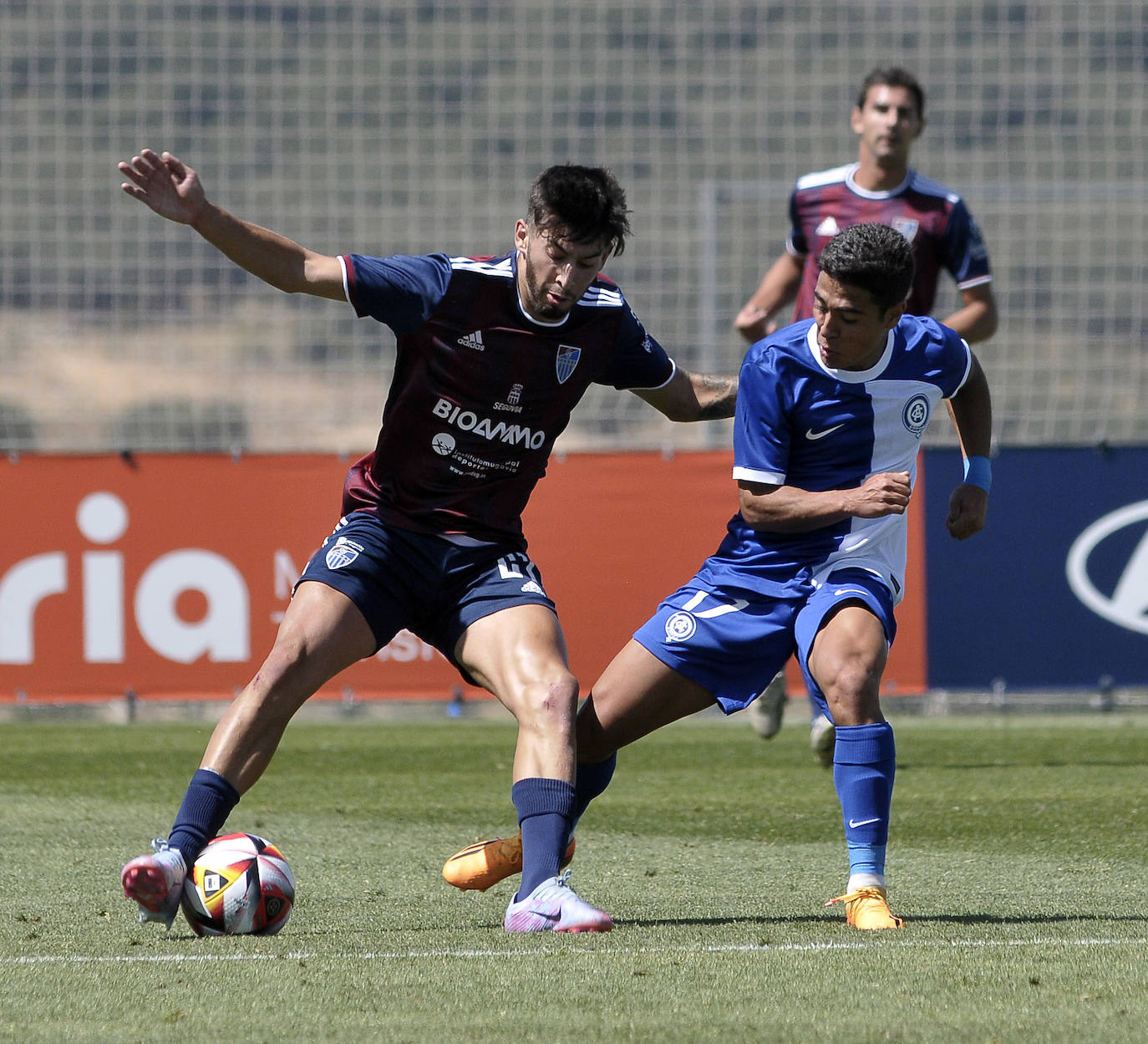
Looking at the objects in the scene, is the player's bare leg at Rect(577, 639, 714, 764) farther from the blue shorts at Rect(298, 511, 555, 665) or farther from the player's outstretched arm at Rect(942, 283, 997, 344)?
the player's outstretched arm at Rect(942, 283, 997, 344)

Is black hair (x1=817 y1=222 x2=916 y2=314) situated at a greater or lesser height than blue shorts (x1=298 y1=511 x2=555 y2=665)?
greater

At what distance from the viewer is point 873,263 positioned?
4602 mm

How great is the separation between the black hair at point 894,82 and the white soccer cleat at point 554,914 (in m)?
4.66

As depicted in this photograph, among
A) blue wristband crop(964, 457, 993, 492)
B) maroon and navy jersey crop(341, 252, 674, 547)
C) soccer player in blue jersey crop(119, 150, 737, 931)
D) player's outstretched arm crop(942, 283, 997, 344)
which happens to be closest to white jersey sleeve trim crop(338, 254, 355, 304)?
soccer player in blue jersey crop(119, 150, 737, 931)

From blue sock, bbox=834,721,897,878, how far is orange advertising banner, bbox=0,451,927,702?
643 cm

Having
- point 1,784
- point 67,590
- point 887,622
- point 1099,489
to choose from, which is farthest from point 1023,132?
point 887,622

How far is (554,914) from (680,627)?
92 centimetres

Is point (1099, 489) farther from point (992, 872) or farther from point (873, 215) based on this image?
point (992, 872)

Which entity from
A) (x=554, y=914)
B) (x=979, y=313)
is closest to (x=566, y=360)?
(x=554, y=914)

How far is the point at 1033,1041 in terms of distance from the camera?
123 inches

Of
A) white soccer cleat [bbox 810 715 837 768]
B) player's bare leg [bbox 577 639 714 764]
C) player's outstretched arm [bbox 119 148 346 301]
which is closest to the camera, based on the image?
player's outstretched arm [bbox 119 148 346 301]

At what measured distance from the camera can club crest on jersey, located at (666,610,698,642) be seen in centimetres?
488

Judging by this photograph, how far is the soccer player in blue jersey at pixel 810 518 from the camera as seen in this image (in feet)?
15.4

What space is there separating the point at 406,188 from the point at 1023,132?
4.94m
